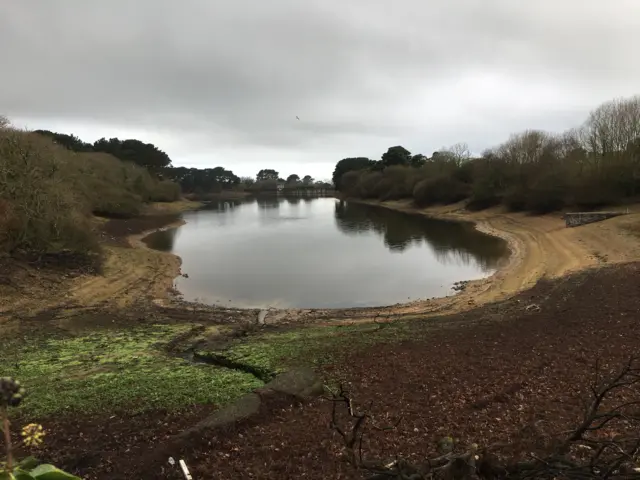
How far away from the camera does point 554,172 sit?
47.5m

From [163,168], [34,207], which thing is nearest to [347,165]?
[163,168]

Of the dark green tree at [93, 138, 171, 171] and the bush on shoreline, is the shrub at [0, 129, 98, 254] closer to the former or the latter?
the bush on shoreline

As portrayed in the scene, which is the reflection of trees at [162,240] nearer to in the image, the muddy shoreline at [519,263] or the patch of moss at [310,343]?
the muddy shoreline at [519,263]

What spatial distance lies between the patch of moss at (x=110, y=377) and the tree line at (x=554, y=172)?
44.9m

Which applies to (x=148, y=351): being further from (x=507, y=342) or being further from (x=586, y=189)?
(x=586, y=189)

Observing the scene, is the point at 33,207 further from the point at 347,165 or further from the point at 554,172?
the point at 347,165

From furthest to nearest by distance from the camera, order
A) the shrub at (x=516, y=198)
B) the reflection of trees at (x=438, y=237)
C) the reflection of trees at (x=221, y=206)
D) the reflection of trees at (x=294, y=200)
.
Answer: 1. the reflection of trees at (x=294, y=200)
2. the reflection of trees at (x=221, y=206)
3. the shrub at (x=516, y=198)
4. the reflection of trees at (x=438, y=237)

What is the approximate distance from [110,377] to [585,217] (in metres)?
40.5

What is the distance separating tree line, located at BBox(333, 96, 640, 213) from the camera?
43.7m

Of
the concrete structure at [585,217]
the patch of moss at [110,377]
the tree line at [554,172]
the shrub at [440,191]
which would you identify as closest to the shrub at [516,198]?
Result: the tree line at [554,172]

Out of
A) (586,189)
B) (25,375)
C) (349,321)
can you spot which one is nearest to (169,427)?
(25,375)

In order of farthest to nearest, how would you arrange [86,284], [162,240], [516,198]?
[516,198] → [162,240] → [86,284]

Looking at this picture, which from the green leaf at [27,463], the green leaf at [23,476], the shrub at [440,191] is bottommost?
the green leaf at [27,463]

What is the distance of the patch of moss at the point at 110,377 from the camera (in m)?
8.49
